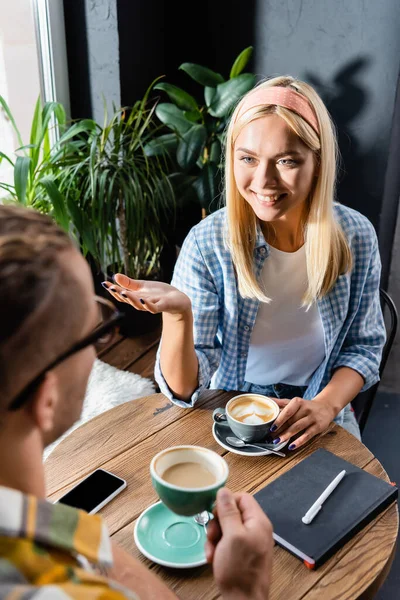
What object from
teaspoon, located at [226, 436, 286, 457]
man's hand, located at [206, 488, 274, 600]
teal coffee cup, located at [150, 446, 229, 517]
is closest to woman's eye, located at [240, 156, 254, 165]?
teaspoon, located at [226, 436, 286, 457]

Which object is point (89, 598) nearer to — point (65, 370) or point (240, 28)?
point (65, 370)

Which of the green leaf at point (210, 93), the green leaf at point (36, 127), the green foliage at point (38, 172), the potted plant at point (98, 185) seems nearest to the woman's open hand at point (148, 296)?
the potted plant at point (98, 185)

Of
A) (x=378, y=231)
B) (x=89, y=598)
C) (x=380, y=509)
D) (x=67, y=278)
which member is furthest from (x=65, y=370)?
(x=378, y=231)

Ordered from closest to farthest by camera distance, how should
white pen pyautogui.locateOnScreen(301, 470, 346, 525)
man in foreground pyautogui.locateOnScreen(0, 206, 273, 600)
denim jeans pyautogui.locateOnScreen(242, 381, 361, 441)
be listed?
1. man in foreground pyautogui.locateOnScreen(0, 206, 273, 600)
2. white pen pyautogui.locateOnScreen(301, 470, 346, 525)
3. denim jeans pyautogui.locateOnScreen(242, 381, 361, 441)

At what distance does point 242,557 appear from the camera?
0.80 meters

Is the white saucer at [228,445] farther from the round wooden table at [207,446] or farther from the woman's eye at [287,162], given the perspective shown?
the woman's eye at [287,162]

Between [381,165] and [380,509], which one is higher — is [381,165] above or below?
above

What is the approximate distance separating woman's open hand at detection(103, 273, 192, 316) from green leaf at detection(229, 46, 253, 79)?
1396mm

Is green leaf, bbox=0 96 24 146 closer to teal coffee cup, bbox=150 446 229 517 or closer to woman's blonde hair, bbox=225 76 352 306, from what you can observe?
woman's blonde hair, bbox=225 76 352 306

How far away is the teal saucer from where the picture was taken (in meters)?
0.94

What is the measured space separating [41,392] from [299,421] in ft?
2.43

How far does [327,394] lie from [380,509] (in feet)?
1.23

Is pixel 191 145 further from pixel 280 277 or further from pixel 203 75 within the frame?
pixel 280 277

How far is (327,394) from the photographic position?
4.58 ft
